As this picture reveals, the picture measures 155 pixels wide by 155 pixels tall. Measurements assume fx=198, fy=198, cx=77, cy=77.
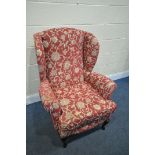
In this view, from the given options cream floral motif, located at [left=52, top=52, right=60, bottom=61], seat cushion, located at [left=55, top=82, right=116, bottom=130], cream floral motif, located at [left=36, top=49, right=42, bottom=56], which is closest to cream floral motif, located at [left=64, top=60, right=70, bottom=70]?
cream floral motif, located at [left=52, top=52, right=60, bottom=61]

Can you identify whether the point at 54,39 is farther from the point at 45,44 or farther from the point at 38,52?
the point at 38,52

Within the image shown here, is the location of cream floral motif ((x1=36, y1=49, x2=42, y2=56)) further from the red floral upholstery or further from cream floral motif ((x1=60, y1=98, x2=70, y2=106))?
cream floral motif ((x1=60, y1=98, x2=70, y2=106))

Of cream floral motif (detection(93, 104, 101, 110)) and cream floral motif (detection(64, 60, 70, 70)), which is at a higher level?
cream floral motif (detection(64, 60, 70, 70))

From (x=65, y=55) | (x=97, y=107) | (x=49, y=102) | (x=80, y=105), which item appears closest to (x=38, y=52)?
(x=65, y=55)

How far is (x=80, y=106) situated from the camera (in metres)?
1.76

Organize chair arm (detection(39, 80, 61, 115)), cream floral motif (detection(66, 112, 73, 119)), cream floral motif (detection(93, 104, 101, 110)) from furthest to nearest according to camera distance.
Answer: cream floral motif (detection(93, 104, 101, 110)), cream floral motif (detection(66, 112, 73, 119)), chair arm (detection(39, 80, 61, 115))

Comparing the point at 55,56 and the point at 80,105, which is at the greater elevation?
the point at 55,56

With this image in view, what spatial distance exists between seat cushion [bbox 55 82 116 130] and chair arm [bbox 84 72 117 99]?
49 mm

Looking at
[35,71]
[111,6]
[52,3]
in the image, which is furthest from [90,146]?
[111,6]

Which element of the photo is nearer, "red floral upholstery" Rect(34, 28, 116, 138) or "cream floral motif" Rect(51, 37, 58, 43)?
"red floral upholstery" Rect(34, 28, 116, 138)

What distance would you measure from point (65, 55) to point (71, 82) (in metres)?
0.29

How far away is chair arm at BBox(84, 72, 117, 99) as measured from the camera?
1890 millimetres
